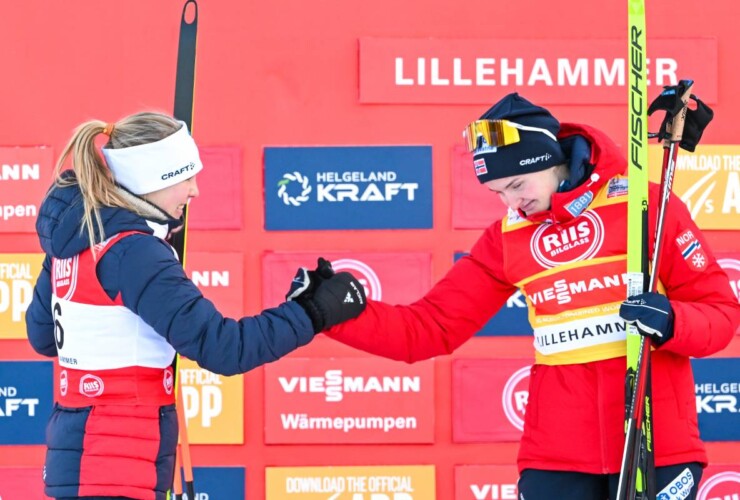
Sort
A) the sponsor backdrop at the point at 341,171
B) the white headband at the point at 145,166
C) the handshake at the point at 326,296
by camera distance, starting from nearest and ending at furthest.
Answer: the white headband at the point at 145,166 < the handshake at the point at 326,296 < the sponsor backdrop at the point at 341,171

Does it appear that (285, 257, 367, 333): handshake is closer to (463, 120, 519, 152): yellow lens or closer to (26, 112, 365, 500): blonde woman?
(26, 112, 365, 500): blonde woman

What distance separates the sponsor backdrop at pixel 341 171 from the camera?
344cm

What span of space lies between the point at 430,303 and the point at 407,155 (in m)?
1.04

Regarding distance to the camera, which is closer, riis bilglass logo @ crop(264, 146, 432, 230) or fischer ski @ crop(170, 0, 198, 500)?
fischer ski @ crop(170, 0, 198, 500)

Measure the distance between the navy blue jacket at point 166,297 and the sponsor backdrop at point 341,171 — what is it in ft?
4.22

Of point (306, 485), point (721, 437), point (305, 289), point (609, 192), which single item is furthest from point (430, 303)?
point (721, 437)

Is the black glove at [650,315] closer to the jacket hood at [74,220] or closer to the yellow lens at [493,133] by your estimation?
the yellow lens at [493,133]

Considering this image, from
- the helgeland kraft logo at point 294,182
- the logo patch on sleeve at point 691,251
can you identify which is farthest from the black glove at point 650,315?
the helgeland kraft logo at point 294,182

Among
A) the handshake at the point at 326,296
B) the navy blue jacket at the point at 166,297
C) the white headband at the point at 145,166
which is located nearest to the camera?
the navy blue jacket at the point at 166,297

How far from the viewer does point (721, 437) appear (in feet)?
11.5

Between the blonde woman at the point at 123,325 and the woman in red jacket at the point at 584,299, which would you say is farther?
the woman in red jacket at the point at 584,299

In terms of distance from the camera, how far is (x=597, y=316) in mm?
2195

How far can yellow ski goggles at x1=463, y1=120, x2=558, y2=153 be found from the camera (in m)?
2.23

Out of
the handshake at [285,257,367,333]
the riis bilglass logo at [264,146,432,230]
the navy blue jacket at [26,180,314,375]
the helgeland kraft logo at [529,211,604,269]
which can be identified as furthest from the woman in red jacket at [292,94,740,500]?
the riis bilglass logo at [264,146,432,230]
